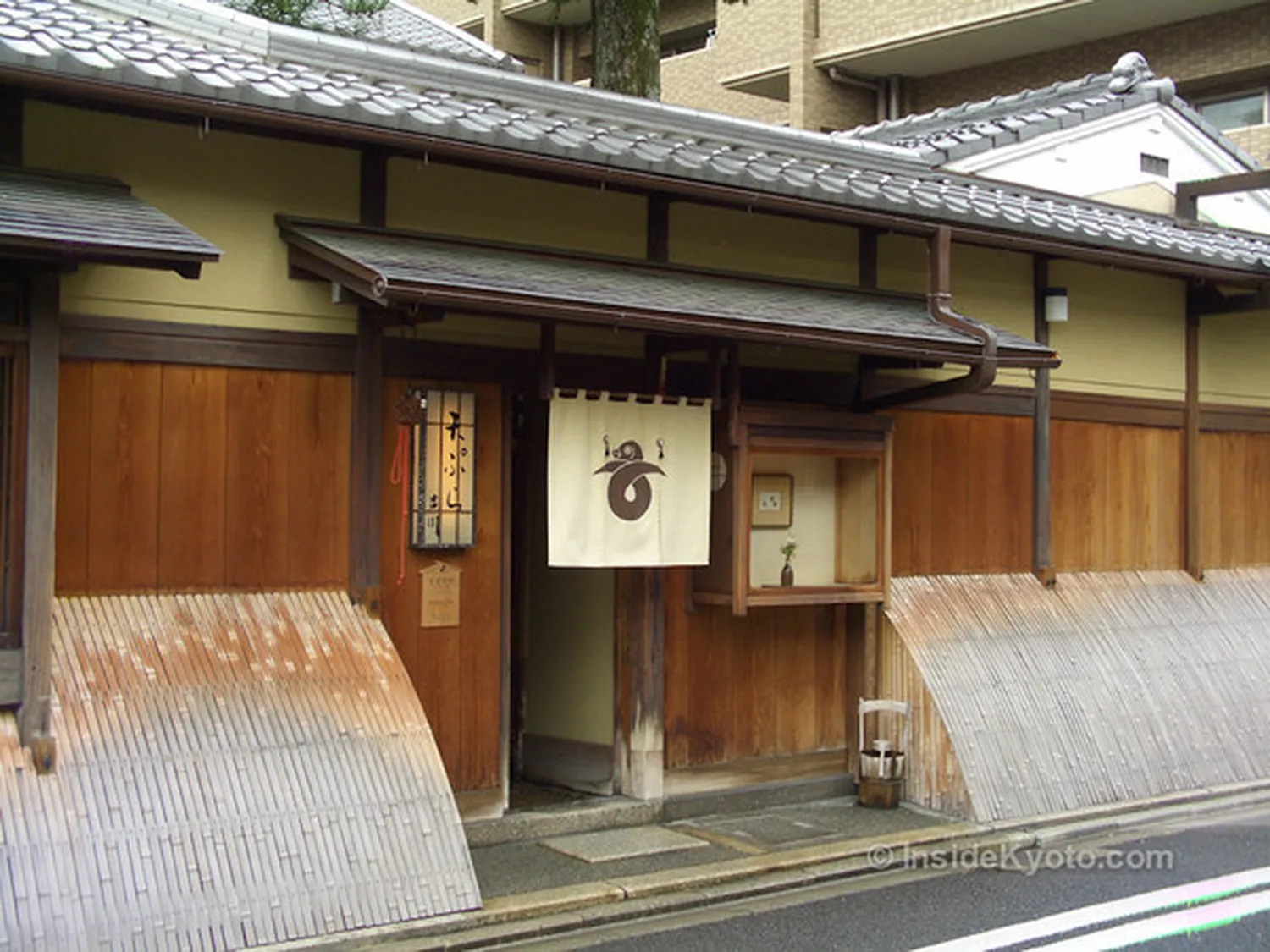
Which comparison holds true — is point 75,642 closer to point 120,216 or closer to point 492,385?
point 120,216

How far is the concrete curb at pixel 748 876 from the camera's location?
278 inches

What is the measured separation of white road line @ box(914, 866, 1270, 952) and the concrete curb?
51.2 inches

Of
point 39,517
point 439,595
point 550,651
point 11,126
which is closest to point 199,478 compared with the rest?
point 39,517

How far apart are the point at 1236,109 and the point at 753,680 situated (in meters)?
18.2

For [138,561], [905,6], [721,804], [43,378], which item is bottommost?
[721,804]

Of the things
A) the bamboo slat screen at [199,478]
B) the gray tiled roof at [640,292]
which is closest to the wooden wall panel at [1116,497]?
the gray tiled roof at [640,292]

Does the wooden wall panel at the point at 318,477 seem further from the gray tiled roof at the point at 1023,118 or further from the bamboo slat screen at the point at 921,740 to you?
the gray tiled roof at the point at 1023,118

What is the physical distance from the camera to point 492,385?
29.7ft

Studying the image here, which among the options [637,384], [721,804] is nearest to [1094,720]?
[721,804]

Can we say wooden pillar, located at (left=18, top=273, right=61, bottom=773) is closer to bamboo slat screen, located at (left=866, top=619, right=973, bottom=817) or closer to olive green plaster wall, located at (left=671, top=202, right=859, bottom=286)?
olive green plaster wall, located at (left=671, top=202, right=859, bottom=286)

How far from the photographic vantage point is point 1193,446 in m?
12.8

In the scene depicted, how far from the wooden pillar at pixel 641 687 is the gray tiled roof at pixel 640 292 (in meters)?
2.01

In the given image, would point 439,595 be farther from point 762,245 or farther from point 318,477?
point 762,245

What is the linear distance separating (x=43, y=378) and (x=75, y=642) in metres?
1.36
